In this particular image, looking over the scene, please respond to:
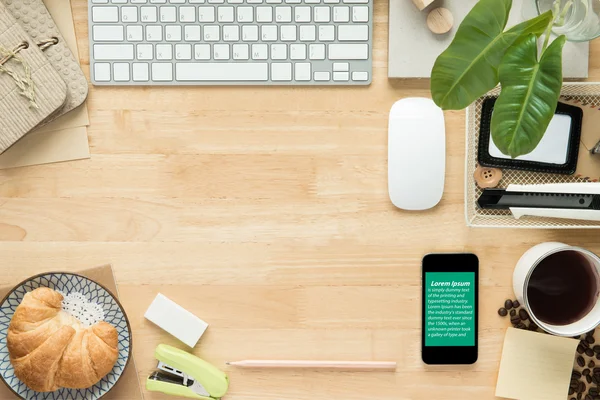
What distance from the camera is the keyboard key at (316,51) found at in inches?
31.5

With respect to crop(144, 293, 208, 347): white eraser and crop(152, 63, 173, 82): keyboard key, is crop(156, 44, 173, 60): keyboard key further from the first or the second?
crop(144, 293, 208, 347): white eraser

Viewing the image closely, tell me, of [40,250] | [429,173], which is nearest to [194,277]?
[40,250]

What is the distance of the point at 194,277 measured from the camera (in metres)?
0.84

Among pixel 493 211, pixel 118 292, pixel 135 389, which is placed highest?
pixel 493 211

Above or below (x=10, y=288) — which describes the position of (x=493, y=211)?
above

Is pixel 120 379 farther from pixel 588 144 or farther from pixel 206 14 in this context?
pixel 588 144

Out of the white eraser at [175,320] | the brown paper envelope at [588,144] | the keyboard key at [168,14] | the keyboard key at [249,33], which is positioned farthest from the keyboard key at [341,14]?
the white eraser at [175,320]

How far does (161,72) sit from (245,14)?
134mm

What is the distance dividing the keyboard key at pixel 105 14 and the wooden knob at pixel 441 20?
409mm

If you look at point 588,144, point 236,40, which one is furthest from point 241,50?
point 588,144

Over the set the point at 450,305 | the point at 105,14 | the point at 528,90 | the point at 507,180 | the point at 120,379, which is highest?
the point at 105,14

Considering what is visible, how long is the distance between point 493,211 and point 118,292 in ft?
1.71

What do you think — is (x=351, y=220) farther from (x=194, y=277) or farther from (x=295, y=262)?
(x=194, y=277)

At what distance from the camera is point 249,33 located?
2.62 ft
